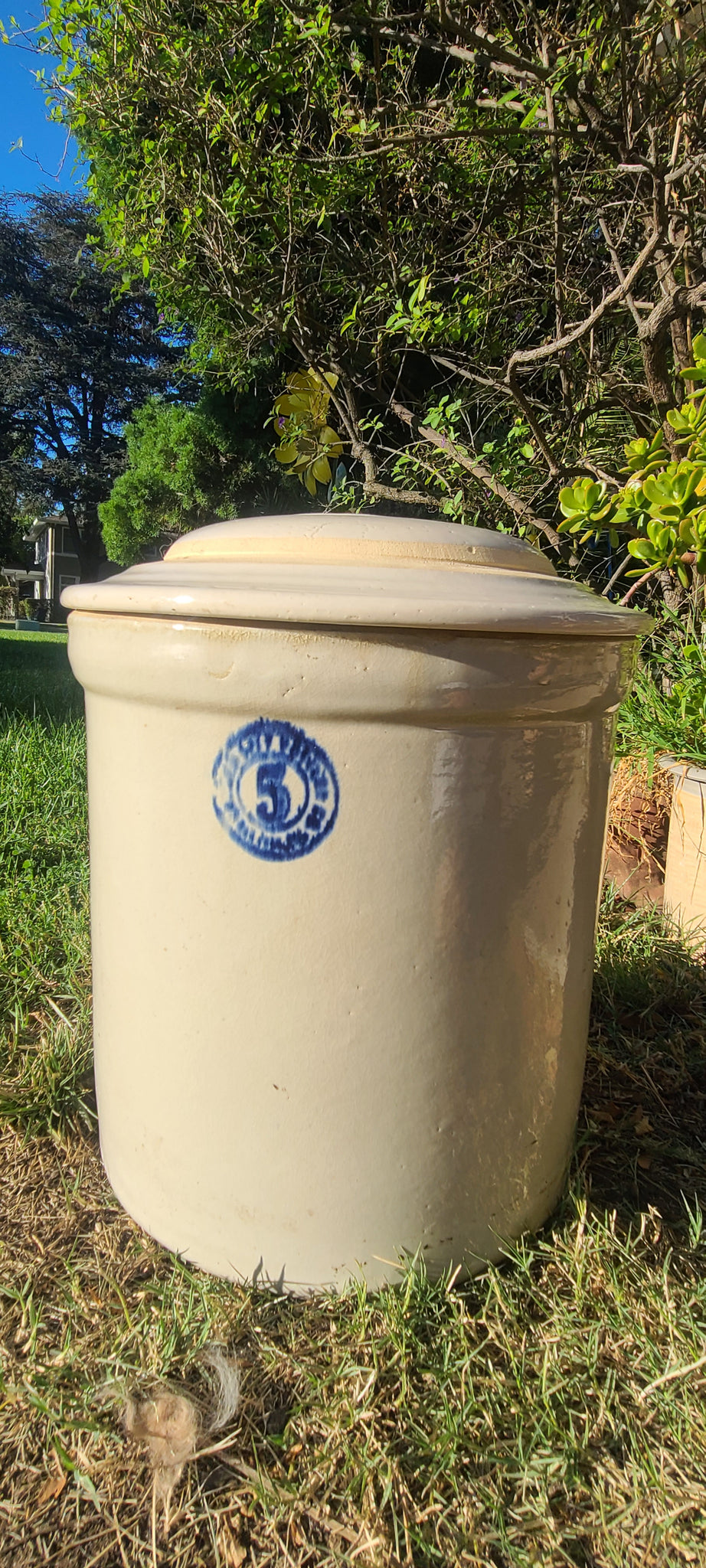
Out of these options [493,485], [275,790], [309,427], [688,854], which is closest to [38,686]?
[309,427]

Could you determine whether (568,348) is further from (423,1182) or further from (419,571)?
(423,1182)

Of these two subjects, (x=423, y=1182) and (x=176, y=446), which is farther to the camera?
(x=176, y=446)

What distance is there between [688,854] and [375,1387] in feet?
5.49

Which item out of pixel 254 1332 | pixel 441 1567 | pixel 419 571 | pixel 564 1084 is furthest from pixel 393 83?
pixel 441 1567

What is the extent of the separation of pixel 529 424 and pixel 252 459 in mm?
4062

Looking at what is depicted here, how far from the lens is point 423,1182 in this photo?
4.16ft

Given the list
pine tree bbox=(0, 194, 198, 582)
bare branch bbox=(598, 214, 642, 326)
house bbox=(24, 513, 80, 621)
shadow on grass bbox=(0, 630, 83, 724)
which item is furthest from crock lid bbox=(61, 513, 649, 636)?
house bbox=(24, 513, 80, 621)

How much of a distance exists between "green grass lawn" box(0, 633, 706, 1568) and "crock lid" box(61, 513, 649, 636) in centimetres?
94

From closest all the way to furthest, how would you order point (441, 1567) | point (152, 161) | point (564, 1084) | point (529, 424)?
1. point (441, 1567)
2. point (564, 1084)
3. point (529, 424)
4. point (152, 161)

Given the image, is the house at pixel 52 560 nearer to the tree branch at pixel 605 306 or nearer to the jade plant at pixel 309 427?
the jade plant at pixel 309 427

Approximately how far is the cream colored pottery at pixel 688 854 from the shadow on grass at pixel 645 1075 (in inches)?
2.3

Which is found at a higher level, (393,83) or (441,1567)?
(393,83)

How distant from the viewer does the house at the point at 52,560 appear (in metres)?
39.9

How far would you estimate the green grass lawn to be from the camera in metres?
1.03
